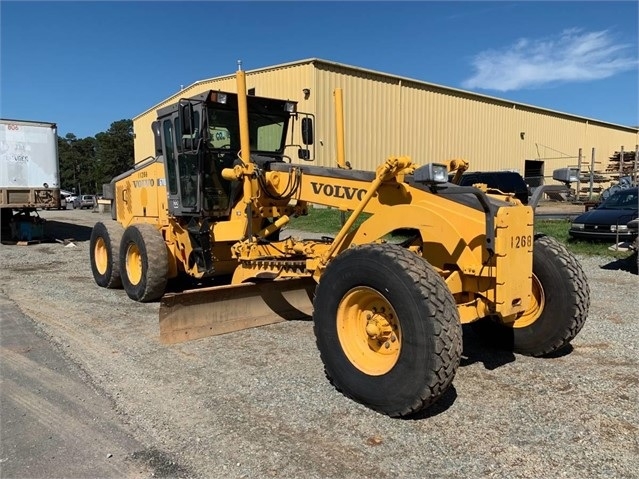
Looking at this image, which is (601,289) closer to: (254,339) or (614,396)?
(614,396)

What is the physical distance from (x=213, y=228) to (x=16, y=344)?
2.60m

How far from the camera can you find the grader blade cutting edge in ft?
18.6

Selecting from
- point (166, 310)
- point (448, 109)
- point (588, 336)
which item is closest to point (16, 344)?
point (166, 310)

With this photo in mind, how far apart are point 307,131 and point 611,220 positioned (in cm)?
855

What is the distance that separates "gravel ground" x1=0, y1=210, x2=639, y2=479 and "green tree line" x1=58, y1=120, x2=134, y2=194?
5693cm

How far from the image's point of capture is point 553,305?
4.84 m

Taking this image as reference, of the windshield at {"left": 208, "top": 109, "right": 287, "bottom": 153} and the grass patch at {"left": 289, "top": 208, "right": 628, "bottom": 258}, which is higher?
the windshield at {"left": 208, "top": 109, "right": 287, "bottom": 153}

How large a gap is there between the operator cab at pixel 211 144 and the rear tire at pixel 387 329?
9.06 feet

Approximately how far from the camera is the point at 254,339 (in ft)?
19.4

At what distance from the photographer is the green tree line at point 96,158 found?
7531cm

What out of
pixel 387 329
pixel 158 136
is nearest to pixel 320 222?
pixel 158 136

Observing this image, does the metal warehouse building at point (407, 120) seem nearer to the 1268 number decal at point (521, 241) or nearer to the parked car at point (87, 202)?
the parked car at point (87, 202)

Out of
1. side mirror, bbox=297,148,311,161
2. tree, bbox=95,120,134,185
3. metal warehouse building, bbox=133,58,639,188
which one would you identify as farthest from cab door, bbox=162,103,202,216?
tree, bbox=95,120,134,185

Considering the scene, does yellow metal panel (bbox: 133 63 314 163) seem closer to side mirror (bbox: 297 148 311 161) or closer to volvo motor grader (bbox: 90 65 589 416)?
volvo motor grader (bbox: 90 65 589 416)
